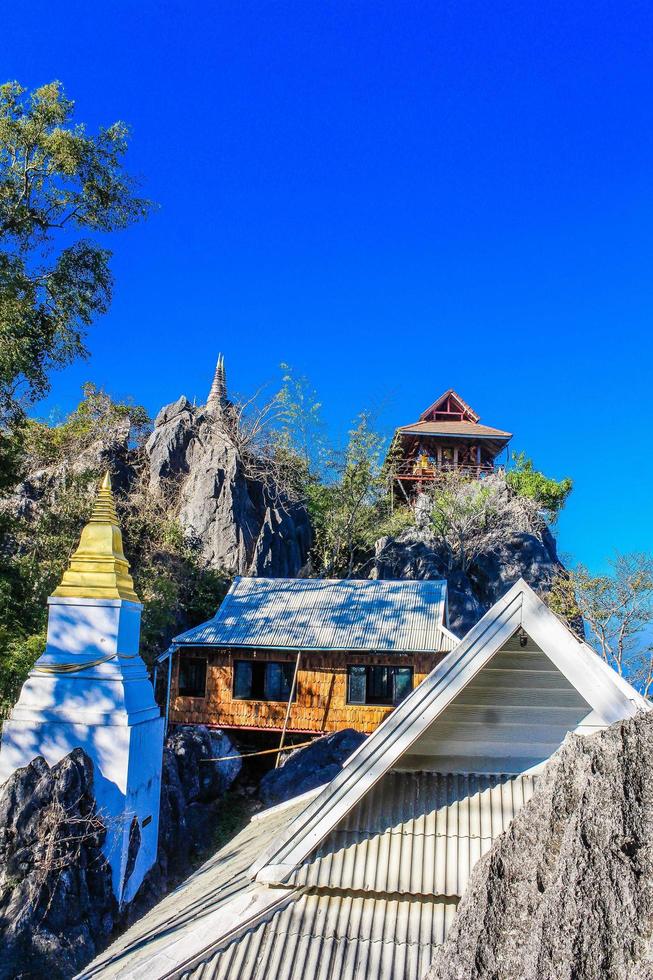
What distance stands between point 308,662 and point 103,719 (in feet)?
35.0

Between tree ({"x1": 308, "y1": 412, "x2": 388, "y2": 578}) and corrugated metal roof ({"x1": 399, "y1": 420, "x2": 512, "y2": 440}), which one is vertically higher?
corrugated metal roof ({"x1": 399, "y1": 420, "x2": 512, "y2": 440})

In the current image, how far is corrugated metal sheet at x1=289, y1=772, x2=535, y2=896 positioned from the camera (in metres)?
3.96

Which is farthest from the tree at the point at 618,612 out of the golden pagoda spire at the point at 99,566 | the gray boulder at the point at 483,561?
the golden pagoda spire at the point at 99,566

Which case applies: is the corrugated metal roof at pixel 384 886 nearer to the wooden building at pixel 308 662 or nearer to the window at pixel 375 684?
the wooden building at pixel 308 662

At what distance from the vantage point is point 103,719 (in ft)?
35.6

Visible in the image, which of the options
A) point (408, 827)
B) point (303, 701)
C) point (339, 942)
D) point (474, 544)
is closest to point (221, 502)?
point (303, 701)

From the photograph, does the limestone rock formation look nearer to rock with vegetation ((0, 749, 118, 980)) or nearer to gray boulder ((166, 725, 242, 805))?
rock with vegetation ((0, 749, 118, 980))

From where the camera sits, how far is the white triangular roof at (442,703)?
407cm

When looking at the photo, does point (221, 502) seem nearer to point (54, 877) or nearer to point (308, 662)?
point (308, 662)

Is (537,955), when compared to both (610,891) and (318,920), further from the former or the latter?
(318,920)

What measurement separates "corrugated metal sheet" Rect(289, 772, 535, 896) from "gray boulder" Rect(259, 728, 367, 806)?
43.7ft

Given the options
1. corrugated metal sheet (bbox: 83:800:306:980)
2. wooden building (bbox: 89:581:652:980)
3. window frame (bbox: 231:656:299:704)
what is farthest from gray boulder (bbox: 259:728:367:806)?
wooden building (bbox: 89:581:652:980)

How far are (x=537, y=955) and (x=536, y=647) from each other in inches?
98.6

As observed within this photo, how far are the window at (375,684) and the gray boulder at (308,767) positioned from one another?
1.86 meters
